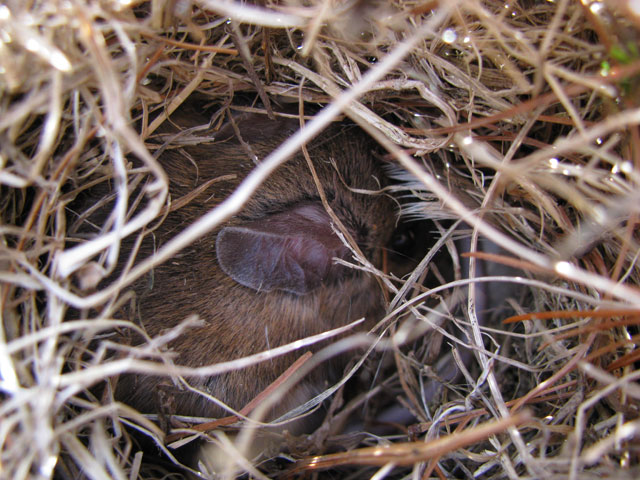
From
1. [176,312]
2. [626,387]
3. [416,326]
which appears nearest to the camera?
[626,387]

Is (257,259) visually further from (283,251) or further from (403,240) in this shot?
(403,240)

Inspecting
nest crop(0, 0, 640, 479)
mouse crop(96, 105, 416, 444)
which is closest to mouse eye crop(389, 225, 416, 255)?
mouse crop(96, 105, 416, 444)

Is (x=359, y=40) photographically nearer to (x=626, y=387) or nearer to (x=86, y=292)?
(x=86, y=292)

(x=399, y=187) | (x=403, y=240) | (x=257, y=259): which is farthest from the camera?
(x=403, y=240)

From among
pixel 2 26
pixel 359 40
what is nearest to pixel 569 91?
pixel 359 40

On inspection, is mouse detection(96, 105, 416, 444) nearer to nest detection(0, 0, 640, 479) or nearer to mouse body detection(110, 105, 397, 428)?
mouse body detection(110, 105, 397, 428)

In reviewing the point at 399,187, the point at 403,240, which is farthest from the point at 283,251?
the point at 403,240

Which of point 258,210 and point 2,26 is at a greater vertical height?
point 2,26
